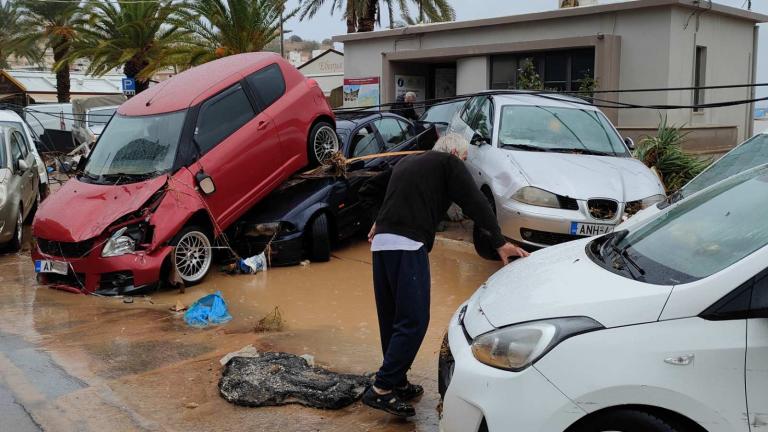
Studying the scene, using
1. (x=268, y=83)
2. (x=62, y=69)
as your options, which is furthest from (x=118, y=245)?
(x=62, y=69)

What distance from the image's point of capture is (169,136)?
25.7ft

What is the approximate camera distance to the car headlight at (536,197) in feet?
22.1

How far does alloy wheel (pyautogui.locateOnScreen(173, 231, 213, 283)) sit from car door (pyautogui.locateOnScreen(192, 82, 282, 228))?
1.10 feet

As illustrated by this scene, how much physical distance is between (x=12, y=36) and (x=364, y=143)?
30.0 metres

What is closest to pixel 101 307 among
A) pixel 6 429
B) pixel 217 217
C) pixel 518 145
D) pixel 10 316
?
pixel 10 316

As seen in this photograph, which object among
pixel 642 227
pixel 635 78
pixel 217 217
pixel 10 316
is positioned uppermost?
pixel 635 78

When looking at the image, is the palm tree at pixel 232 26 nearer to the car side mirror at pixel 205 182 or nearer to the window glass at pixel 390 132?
the window glass at pixel 390 132

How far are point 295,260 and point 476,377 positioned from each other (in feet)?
17.9

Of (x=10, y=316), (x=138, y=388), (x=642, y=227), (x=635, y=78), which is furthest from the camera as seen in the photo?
(x=635, y=78)

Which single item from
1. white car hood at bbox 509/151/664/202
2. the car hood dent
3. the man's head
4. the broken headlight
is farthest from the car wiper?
the car hood dent

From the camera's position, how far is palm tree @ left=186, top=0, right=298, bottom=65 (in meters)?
20.0

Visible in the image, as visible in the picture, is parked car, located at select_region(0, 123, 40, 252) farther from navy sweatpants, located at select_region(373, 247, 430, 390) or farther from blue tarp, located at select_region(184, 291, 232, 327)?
navy sweatpants, located at select_region(373, 247, 430, 390)

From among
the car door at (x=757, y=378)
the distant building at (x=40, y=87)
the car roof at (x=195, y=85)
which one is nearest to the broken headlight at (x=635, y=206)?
the car door at (x=757, y=378)

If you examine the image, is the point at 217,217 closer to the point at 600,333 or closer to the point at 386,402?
the point at 386,402
